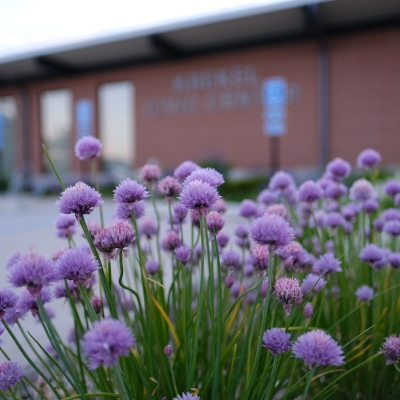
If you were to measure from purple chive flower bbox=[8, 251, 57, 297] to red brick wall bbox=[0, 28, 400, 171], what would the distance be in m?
8.72

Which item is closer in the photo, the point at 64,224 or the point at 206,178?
the point at 206,178

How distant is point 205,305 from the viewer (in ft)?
3.29

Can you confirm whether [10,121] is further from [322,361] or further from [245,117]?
[322,361]

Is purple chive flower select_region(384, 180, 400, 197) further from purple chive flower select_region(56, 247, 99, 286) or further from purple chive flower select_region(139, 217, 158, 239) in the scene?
purple chive flower select_region(56, 247, 99, 286)

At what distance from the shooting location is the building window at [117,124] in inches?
436

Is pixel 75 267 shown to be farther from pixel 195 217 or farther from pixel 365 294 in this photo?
pixel 365 294

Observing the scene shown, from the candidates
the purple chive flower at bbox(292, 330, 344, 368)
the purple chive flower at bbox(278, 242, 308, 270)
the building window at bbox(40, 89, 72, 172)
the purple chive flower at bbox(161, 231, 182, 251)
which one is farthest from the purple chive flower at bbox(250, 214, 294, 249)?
the building window at bbox(40, 89, 72, 172)

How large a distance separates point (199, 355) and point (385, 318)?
596mm

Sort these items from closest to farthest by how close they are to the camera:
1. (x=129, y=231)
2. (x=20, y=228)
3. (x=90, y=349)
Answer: (x=90, y=349), (x=129, y=231), (x=20, y=228)

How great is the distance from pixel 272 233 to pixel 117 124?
1110 cm

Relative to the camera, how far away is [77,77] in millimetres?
11586

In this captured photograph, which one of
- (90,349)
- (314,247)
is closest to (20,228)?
(314,247)

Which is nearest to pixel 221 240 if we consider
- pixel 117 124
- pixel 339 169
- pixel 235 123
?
pixel 339 169

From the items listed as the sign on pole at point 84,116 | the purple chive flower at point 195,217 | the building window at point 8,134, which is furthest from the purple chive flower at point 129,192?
the building window at point 8,134
